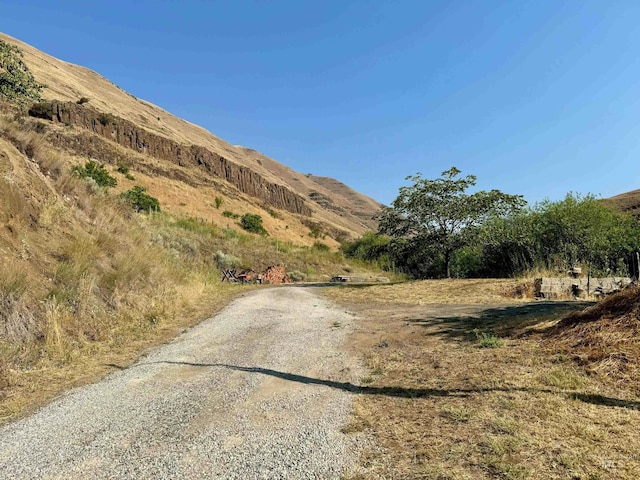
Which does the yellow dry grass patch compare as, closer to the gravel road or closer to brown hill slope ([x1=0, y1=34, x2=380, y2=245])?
the gravel road

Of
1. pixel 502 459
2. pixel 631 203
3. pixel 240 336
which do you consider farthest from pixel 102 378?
pixel 631 203

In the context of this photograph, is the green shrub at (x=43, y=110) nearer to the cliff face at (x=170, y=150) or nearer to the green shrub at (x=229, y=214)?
the cliff face at (x=170, y=150)

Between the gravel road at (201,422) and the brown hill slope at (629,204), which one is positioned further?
the brown hill slope at (629,204)

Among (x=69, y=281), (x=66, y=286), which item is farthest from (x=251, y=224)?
(x=66, y=286)

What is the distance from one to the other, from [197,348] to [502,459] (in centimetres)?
516

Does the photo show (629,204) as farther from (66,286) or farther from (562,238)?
(66,286)

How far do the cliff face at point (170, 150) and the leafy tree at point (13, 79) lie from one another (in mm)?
38591

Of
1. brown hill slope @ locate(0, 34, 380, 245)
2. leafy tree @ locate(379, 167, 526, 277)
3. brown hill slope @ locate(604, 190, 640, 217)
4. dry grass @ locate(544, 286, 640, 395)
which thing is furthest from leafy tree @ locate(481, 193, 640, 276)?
brown hill slope @ locate(0, 34, 380, 245)

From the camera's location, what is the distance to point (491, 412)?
12.1 feet

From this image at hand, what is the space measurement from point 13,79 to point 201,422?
608 inches

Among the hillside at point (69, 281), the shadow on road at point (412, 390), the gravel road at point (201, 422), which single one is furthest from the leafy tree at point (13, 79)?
the shadow on road at point (412, 390)

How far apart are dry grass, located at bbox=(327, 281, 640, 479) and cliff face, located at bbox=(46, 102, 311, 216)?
54111 millimetres

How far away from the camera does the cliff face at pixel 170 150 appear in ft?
160

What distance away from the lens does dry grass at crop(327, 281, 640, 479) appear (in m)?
2.84
